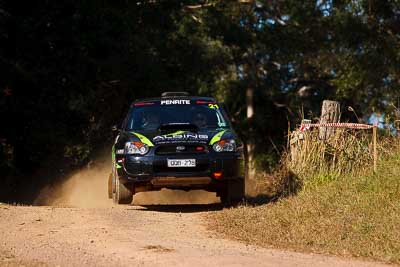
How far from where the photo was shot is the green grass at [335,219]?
1006cm

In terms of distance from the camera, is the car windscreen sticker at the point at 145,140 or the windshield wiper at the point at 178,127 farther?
the windshield wiper at the point at 178,127

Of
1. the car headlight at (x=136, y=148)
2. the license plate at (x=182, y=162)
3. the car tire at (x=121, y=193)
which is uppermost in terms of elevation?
the car headlight at (x=136, y=148)

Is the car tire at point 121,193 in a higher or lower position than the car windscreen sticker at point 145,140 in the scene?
lower

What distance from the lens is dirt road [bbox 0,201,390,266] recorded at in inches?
354

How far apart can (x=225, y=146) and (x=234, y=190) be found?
0.88 m

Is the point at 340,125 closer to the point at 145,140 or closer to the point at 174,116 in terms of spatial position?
the point at 174,116

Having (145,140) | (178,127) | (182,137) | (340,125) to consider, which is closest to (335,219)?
(182,137)

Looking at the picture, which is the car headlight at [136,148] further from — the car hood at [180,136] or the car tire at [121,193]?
the car tire at [121,193]

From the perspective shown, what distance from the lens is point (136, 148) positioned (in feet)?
45.1

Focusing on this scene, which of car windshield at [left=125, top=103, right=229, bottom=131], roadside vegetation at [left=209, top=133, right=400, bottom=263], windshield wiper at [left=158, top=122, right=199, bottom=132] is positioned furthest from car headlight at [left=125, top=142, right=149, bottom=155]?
roadside vegetation at [left=209, top=133, right=400, bottom=263]

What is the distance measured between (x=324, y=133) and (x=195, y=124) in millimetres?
2443

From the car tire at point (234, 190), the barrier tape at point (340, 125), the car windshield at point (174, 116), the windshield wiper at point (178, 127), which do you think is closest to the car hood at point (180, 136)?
the windshield wiper at point (178, 127)

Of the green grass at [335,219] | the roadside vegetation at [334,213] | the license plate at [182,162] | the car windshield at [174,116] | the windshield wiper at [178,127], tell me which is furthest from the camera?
the car windshield at [174,116]

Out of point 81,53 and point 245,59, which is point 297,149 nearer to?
point 81,53
